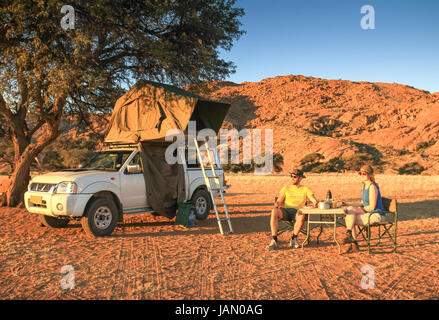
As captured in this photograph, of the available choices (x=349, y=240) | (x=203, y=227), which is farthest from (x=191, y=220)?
(x=349, y=240)

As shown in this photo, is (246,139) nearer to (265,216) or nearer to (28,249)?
(265,216)

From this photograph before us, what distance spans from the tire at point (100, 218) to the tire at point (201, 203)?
2684 mm

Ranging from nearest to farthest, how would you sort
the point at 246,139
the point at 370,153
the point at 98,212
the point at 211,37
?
1. the point at 98,212
2. the point at 211,37
3. the point at 370,153
4. the point at 246,139

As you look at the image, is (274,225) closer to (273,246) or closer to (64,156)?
(273,246)

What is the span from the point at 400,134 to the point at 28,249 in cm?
5462

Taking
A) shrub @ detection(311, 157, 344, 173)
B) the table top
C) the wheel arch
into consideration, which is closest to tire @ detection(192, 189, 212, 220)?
the wheel arch

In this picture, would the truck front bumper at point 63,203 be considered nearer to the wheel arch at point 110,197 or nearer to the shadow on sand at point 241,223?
the wheel arch at point 110,197

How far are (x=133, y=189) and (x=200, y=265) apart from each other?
3710 mm

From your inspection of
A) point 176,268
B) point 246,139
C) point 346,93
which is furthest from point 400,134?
point 176,268

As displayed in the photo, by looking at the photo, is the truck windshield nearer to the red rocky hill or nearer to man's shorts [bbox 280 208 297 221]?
man's shorts [bbox 280 208 297 221]

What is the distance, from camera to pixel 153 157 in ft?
33.2

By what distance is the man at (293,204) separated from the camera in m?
7.57

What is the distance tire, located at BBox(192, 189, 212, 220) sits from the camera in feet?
35.8

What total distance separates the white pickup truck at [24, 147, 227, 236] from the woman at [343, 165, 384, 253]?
15.4 ft
